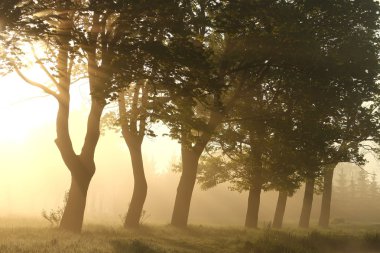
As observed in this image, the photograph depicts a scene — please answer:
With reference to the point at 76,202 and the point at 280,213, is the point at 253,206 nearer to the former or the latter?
the point at 280,213

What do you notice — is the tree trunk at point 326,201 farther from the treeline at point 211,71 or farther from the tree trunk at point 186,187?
the tree trunk at point 186,187

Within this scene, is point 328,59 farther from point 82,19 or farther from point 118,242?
point 118,242

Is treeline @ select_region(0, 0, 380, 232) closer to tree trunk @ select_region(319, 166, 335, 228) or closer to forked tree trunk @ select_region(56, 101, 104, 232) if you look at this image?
forked tree trunk @ select_region(56, 101, 104, 232)

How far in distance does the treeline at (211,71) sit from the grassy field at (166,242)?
2.13m

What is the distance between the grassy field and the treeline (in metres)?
2.13

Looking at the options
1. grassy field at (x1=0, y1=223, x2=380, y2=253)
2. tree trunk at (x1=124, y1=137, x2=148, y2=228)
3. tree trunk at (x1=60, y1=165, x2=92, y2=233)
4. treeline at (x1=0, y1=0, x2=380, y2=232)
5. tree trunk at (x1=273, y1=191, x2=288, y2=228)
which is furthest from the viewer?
tree trunk at (x1=273, y1=191, x2=288, y2=228)

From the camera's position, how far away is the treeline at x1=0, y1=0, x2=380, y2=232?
573 inches

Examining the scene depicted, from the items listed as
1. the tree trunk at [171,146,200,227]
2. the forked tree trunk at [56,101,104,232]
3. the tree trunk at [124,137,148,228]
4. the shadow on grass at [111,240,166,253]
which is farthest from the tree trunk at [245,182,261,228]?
the shadow on grass at [111,240,166,253]

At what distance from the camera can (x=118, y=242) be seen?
14.8 metres

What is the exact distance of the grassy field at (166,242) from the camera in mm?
13008

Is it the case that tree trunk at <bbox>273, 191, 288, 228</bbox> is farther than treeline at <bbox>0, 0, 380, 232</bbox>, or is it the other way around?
tree trunk at <bbox>273, 191, 288, 228</bbox>

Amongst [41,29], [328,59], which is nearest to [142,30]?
[41,29]

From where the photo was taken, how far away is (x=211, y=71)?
52.7ft

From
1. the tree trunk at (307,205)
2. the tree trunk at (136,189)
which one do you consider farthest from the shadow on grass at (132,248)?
the tree trunk at (307,205)
